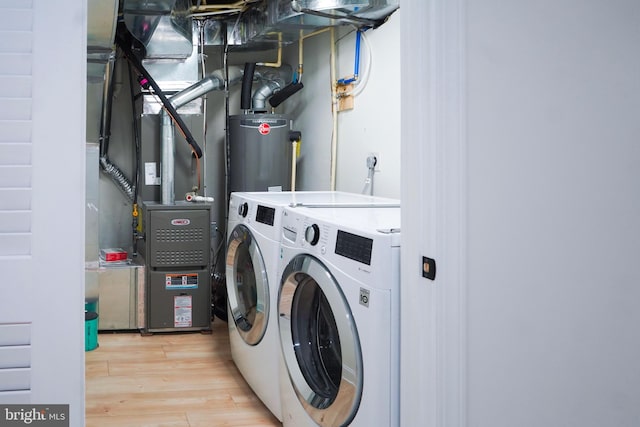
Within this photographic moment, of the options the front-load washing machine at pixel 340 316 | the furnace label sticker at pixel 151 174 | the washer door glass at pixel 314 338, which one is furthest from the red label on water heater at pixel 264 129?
the washer door glass at pixel 314 338

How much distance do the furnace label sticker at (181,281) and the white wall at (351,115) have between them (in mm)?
1007

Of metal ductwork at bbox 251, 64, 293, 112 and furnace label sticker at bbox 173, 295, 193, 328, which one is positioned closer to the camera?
furnace label sticker at bbox 173, 295, 193, 328

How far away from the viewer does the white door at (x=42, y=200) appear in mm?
994

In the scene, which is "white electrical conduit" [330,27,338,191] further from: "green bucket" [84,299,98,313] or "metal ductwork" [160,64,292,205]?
"green bucket" [84,299,98,313]

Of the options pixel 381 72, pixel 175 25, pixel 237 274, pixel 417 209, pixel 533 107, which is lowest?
pixel 237 274

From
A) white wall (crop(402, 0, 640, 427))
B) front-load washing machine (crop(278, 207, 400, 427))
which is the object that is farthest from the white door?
front-load washing machine (crop(278, 207, 400, 427))

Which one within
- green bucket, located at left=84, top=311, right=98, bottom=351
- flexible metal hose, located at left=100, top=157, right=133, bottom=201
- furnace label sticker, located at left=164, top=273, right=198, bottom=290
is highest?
flexible metal hose, located at left=100, top=157, right=133, bottom=201

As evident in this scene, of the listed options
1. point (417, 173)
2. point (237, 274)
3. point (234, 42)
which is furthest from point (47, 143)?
point (234, 42)

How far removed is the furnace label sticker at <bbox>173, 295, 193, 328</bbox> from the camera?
4.13 metres

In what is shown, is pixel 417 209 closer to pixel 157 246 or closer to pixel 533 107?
pixel 533 107

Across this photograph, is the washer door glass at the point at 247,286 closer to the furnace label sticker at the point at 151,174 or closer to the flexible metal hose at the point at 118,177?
the furnace label sticker at the point at 151,174

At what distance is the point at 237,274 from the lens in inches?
129

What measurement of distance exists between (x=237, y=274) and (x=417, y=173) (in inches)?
80.3

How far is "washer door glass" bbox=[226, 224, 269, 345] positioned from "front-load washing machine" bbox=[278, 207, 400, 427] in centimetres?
29
